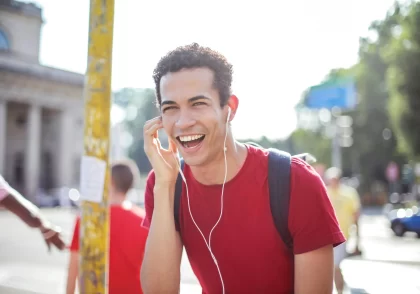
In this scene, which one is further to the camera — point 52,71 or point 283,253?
point 52,71

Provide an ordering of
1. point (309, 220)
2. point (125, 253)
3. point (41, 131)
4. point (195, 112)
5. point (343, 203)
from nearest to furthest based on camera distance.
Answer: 1. point (309, 220)
2. point (195, 112)
3. point (125, 253)
4. point (343, 203)
5. point (41, 131)

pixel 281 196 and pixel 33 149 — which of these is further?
pixel 33 149

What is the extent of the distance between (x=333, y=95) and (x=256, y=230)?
2479 centimetres

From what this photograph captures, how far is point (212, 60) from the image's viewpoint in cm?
240

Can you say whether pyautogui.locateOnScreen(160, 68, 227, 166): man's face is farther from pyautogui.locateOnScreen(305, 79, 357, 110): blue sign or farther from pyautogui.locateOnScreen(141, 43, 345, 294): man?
pyautogui.locateOnScreen(305, 79, 357, 110): blue sign

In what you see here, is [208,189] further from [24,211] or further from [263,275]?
[24,211]

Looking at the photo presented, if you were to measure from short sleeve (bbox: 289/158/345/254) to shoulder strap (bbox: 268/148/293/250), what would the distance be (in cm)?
2

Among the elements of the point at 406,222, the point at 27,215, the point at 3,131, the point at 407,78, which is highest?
the point at 407,78

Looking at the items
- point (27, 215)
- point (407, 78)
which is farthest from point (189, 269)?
point (407, 78)

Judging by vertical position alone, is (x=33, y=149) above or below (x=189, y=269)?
above

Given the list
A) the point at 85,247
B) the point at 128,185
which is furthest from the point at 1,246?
the point at 85,247

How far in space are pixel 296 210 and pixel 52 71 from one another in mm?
48450

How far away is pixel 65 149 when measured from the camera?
178ft

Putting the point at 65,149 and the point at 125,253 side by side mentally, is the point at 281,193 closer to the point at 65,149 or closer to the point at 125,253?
the point at 125,253
